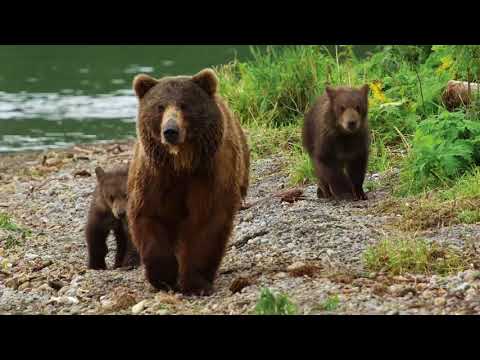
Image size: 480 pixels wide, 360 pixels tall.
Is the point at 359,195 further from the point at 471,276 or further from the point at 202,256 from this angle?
the point at 471,276

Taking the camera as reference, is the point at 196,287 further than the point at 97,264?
No

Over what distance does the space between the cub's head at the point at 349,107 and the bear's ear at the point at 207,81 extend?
264cm

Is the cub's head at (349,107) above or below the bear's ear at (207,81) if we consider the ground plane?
below

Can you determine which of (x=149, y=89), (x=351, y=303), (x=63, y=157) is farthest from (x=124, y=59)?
(x=351, y=303)

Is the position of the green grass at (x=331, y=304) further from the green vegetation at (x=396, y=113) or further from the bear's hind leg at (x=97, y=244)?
the bear's hind leg at (x=97, y=244)

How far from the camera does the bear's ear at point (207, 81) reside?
6.58m

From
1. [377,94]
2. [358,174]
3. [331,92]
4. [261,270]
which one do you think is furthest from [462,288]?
[377,94]

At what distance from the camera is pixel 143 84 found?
6.68 meters

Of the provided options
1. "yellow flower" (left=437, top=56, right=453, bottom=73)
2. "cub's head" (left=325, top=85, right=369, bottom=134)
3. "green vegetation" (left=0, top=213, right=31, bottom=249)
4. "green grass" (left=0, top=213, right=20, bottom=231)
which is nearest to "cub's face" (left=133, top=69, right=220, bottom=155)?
"cub's head" (left=325, top=85, right=369, bottom=134)

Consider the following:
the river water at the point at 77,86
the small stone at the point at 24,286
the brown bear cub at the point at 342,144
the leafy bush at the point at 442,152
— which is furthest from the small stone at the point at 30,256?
the river water at the point at 77,86

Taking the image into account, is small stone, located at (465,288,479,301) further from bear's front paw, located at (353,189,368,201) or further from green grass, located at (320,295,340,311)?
bear's front paw, located at (353,189,368,201)

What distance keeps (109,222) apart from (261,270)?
1.94m

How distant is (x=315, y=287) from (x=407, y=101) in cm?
502

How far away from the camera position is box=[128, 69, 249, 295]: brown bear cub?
21.1ft
